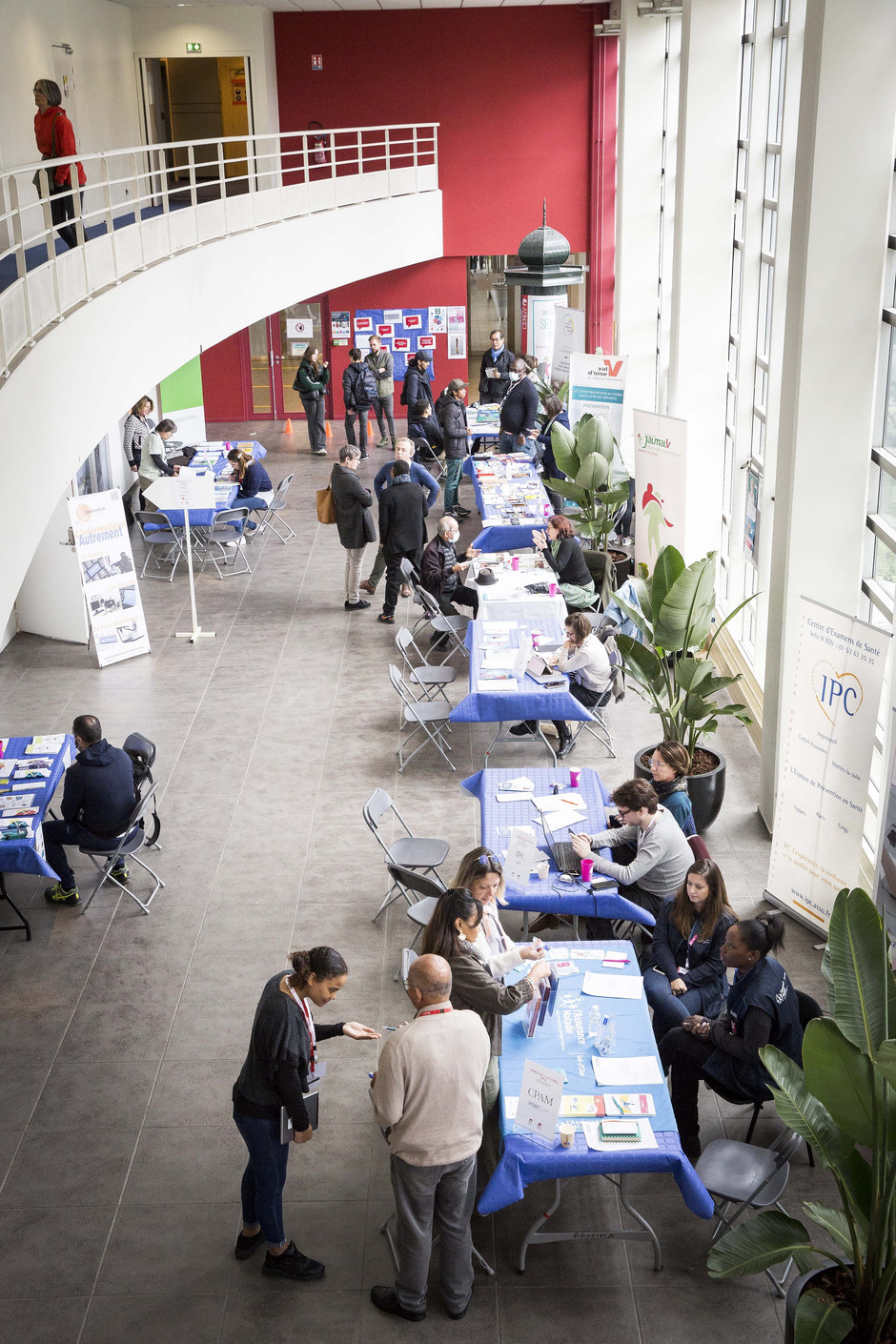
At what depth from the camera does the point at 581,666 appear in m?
9.38

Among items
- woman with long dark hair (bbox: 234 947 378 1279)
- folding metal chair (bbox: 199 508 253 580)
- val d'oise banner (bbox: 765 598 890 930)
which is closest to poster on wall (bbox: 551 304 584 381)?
folding metal chair (bbox: 199 508 253 580)

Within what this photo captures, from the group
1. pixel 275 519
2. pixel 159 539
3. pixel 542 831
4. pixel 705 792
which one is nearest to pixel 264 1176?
pixel 542 831

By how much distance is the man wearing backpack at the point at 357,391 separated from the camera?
18750 mm

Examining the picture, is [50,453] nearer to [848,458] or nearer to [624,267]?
[848,458]

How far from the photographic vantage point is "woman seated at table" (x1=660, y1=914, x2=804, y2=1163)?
549 cm

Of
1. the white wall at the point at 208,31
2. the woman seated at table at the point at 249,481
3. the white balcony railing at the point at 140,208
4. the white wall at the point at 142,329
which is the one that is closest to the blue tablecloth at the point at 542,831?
the white wall at the point at 142,329

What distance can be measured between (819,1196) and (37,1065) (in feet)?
13.1

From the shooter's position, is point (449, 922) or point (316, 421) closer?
point (449, 922)

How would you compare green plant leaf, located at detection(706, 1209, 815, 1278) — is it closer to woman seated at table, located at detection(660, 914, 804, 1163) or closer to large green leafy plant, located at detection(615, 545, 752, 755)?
woman seated at table, located at detection(660, 914, 804, 1163)

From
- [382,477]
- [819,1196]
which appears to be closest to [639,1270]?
[819,1196]

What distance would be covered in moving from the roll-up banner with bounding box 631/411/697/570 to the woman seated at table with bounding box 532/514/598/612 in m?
0.55

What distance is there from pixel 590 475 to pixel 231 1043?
281 inches

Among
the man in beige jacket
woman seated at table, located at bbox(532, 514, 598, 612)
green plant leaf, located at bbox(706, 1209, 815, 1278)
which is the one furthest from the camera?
woman seated at table, located at bbox(532, 514, 598, 612)

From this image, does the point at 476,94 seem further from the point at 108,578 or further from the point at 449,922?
the point at 449,922
